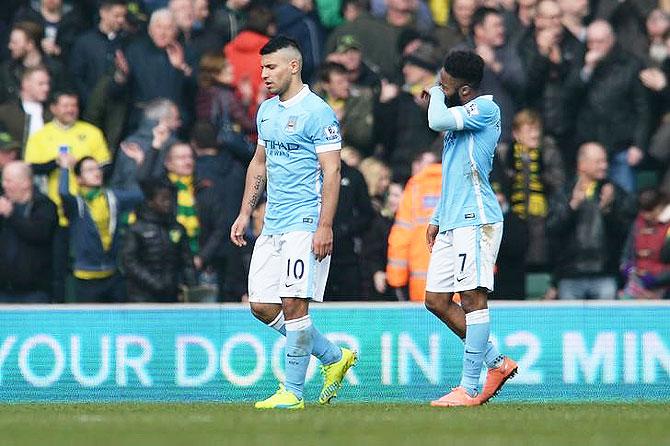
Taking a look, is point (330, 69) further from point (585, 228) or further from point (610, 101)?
point (585, 228)

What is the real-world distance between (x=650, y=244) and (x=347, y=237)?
104 inches

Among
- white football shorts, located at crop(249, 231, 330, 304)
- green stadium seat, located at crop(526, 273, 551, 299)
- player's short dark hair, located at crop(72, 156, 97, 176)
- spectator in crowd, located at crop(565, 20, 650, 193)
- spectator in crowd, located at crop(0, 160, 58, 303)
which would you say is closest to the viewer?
white football shorts, located at crop(249, 231, 330, 304)

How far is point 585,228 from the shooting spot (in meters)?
15.1

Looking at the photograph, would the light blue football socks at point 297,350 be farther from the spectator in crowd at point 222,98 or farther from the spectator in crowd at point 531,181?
the spectator in crowd at point 222,98

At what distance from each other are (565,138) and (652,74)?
3.27 ft

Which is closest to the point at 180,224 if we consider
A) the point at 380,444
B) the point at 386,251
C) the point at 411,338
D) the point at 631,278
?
the point at 386,251

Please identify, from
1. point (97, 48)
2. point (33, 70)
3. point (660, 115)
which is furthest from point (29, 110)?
point (660, 115)

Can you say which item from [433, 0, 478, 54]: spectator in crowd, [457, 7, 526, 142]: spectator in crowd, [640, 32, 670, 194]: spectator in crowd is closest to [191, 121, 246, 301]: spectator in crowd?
[433, 0, 478, 54]: spectator in crowd

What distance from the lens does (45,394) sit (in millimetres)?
12914

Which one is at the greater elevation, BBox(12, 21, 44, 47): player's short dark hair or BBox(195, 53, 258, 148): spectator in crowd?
BBox(12, 21, 44, 47): player's short dark hair

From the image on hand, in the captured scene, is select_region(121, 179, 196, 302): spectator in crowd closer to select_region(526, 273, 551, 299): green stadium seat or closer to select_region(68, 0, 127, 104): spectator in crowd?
select_region(68, 0, 127, 104): spectator in crowd

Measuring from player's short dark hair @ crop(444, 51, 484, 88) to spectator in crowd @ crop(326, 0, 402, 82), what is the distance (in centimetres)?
595

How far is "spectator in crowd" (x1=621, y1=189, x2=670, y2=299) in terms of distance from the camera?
14703 mm

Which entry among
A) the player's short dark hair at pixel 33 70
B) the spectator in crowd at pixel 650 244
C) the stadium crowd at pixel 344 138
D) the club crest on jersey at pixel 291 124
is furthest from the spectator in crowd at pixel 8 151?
the club crest on jersey at pixel 291 124
